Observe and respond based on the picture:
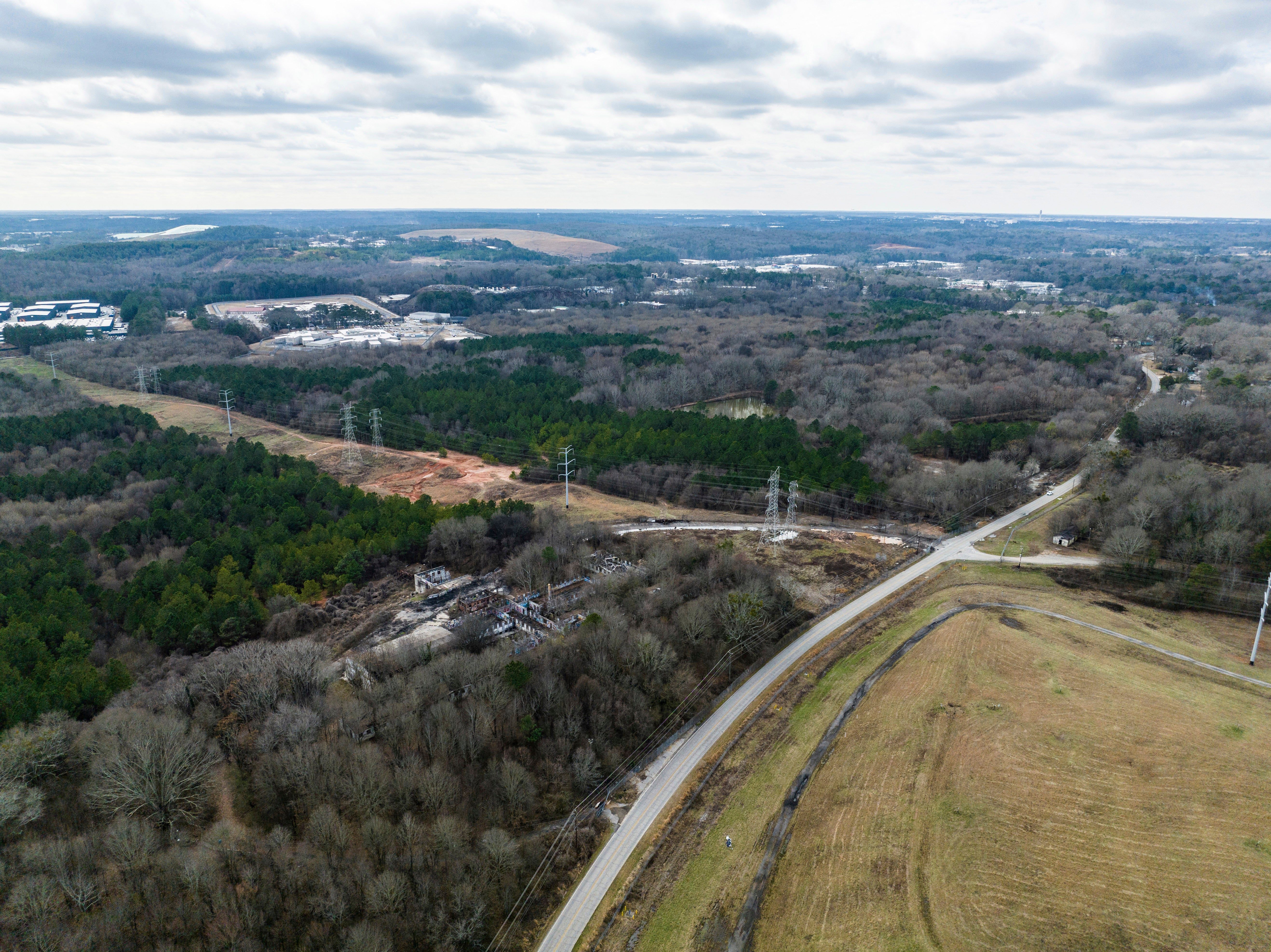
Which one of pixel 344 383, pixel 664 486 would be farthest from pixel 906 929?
pixel 344 383

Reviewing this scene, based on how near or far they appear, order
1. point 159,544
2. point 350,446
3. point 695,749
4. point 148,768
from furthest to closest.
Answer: point 350,446 → point 159,544 → point 695,749 → point 148,768

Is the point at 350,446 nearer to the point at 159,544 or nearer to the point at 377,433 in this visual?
the point at 377,433

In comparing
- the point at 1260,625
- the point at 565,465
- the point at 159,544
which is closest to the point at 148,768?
the point at 159,544

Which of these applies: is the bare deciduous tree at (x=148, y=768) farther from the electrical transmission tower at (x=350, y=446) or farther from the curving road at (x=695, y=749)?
the electrical transmission tower at (x=350, y=446)

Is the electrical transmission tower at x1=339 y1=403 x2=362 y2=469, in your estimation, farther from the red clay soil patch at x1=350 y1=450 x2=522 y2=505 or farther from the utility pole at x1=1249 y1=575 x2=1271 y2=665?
the utility pole at x1=1249 y1=575 x2=1271 y2=665

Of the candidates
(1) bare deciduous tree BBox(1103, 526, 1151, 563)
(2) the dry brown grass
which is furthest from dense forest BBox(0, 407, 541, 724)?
(1) bare deciduous tree BBox(1103, 526, 1151, 563)

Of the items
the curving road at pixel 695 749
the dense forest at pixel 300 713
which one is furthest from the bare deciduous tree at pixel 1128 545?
the dense forest at pixel 300 713
